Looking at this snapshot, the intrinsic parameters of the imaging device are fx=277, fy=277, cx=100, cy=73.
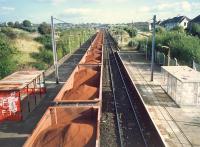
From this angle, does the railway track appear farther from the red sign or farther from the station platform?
the red sign

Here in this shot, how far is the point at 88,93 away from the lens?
516 inches

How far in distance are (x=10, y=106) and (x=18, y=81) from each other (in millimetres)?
1963

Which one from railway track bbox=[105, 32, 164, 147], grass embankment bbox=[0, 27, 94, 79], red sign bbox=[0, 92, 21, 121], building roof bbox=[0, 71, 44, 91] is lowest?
railway track bbox=[105, 32, 164, 147]

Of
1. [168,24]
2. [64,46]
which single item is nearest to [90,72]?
[64,46]

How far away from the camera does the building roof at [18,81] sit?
13.5 metres

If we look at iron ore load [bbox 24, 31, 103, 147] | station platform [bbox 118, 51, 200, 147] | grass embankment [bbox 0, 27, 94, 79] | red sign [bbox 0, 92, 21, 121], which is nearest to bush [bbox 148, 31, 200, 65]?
station platform [bbox 118, 51, 200, 147]

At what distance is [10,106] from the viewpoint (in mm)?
13391

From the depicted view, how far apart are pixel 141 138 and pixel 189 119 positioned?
3.08 meters

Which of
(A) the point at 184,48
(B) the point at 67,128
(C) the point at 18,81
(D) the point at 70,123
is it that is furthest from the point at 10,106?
(A) the point at 184,48

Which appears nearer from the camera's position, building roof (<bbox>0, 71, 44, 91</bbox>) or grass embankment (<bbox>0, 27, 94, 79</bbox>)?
building roof (<bbox>0, 71, 44, 91</bbox>)

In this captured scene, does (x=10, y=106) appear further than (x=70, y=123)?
Yes

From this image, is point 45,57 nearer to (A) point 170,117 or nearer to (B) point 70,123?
(A) point 170,117

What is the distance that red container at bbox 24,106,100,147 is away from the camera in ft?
28.2

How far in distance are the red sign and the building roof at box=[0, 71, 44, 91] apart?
1.15 feet
